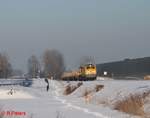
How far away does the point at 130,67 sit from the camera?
94750 millimetres

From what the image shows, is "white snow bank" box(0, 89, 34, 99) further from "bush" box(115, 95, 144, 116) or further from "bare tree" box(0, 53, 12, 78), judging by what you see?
"bare tree" box(0, 53, 12, 78)

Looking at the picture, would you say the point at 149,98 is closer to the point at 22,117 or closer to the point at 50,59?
the point at 22,117

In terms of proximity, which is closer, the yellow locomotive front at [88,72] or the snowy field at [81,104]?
the snowy field at [81,104]

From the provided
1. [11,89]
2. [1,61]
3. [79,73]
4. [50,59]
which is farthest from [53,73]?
[11,89]

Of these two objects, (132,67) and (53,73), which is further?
(53,73)

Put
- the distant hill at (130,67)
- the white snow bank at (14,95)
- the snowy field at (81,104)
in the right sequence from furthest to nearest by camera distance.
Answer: the distant hill at (130,67), the white snow bank at (14,95), the snowy field at (81,104)

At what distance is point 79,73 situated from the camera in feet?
337

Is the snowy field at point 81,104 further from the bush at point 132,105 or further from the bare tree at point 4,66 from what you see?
the bare tree at point 4,66

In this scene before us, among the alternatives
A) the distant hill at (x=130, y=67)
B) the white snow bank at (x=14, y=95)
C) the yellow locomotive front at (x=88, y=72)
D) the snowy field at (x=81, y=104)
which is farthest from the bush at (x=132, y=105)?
the yellow locomotive front at (x=88, y=72)

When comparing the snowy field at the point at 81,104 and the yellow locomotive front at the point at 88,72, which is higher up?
the yellow locomotive front at the point at 88,72

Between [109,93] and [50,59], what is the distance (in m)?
157

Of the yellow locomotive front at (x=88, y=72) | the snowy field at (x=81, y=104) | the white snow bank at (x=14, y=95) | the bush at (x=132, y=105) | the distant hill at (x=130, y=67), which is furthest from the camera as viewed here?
the yellow locomotive front at (x=88, y=72)

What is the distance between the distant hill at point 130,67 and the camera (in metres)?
87.4

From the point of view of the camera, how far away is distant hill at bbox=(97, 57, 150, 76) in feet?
287
